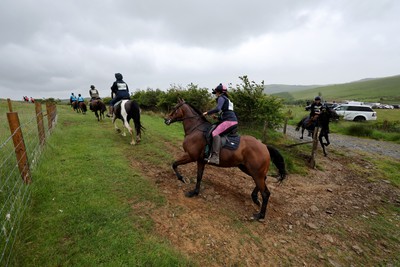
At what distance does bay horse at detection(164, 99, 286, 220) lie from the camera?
4539 millimetres

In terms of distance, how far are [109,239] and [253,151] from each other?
333 centimetres

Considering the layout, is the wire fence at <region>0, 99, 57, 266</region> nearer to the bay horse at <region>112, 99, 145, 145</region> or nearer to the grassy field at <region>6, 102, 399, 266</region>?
the grassy field at <region>6, 102, 399, 266</region>

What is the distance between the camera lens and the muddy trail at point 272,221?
138 inches

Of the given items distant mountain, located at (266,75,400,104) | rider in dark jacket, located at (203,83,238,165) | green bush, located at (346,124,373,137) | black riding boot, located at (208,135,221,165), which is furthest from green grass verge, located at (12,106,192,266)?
distant mountain, located at (266,75,400,104)

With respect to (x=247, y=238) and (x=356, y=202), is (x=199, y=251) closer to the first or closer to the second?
(x=247, y=238)

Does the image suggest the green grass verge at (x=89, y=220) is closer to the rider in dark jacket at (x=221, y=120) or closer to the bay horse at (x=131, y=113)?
the rider in dark jacket at (x=221, y=120)

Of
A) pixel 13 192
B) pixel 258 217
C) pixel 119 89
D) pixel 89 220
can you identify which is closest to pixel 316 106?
pixel 258 217

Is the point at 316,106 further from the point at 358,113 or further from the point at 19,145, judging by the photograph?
the point at 358,113

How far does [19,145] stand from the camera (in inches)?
152

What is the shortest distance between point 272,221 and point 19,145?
558 cm

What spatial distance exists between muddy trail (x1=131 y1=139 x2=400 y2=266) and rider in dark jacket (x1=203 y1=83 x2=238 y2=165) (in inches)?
48.6

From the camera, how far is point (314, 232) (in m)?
4.33

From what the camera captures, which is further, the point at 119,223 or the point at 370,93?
the point at 370,93

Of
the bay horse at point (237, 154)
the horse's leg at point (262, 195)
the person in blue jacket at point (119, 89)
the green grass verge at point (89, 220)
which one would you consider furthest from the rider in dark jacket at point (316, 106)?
the green grass verge at point (89, 220)
